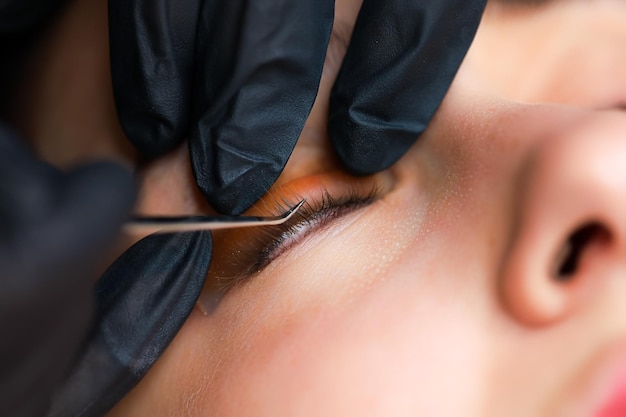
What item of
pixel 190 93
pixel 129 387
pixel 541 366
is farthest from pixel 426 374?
pixel 190 93

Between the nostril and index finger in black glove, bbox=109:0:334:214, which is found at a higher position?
the nostril

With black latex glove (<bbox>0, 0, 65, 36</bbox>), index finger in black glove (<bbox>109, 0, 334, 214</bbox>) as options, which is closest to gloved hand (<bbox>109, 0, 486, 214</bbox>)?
index finger in black glove (<bbox>109, 0, 334, 214</bbox>)

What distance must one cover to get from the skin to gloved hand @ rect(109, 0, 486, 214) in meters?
0.04

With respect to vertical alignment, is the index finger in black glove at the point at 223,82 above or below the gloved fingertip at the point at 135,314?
above

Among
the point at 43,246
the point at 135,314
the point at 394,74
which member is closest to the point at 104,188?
the point at 43,246

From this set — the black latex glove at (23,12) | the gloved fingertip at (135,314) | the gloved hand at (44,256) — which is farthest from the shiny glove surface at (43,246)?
the black latex glove at (23,12)

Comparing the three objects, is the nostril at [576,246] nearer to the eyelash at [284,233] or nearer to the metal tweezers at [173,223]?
the eyelash at [284,233]

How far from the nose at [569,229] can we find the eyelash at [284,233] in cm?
21

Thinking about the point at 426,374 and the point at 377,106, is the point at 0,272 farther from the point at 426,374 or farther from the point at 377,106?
the point at 377,106

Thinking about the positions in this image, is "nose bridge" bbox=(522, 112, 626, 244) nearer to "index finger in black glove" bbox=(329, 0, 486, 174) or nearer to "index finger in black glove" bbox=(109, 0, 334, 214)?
"index finger in black glove" bbox=(329, 0, 486, 174)

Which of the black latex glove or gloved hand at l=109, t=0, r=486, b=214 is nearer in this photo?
gloved hand at l=109, t=0, r=486, b=214

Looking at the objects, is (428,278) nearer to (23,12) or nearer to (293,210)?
(293,210)

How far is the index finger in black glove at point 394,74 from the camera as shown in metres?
0.77

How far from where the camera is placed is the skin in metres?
0.61
